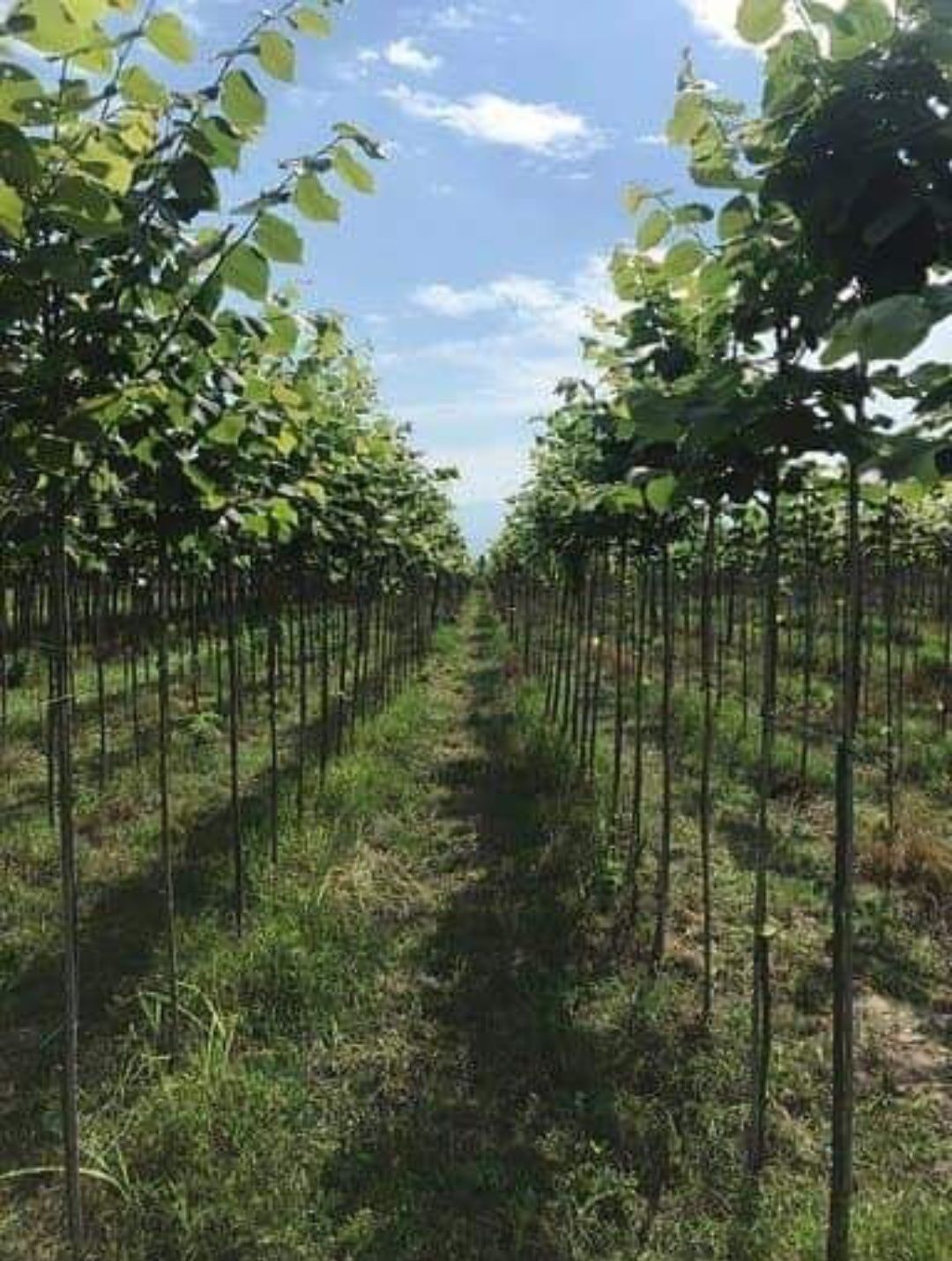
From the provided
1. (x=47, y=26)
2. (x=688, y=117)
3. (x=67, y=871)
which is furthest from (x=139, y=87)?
(x=67, y=871)

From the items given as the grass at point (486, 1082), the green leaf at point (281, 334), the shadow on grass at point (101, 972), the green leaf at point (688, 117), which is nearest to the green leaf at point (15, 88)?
the green leaf at point (281, 334)

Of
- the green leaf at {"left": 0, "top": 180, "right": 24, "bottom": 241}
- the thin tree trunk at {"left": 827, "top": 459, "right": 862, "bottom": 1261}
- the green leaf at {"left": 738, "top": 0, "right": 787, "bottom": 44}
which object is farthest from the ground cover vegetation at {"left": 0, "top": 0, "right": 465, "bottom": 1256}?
the thin tree trunk at {"left": 827, "top": 459, "right": 862, "bottom": 1261}

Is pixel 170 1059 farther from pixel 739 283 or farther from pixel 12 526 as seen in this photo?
pixel 739 283

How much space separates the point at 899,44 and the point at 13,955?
5745mm

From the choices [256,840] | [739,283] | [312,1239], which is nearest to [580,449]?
[256,840]

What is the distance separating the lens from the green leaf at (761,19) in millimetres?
2307

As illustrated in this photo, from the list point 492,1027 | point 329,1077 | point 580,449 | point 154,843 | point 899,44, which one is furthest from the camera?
point 154,843

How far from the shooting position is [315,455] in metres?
6.08

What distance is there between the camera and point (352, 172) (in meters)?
2.38

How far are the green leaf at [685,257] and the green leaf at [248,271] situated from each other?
1.08 m

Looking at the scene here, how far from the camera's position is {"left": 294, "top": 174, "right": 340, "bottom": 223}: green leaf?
7.74 feet

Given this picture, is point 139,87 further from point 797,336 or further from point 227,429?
point 797,336

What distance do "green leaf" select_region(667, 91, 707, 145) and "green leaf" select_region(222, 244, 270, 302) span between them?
112 cm

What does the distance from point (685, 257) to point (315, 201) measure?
Result: 3.47 ft
